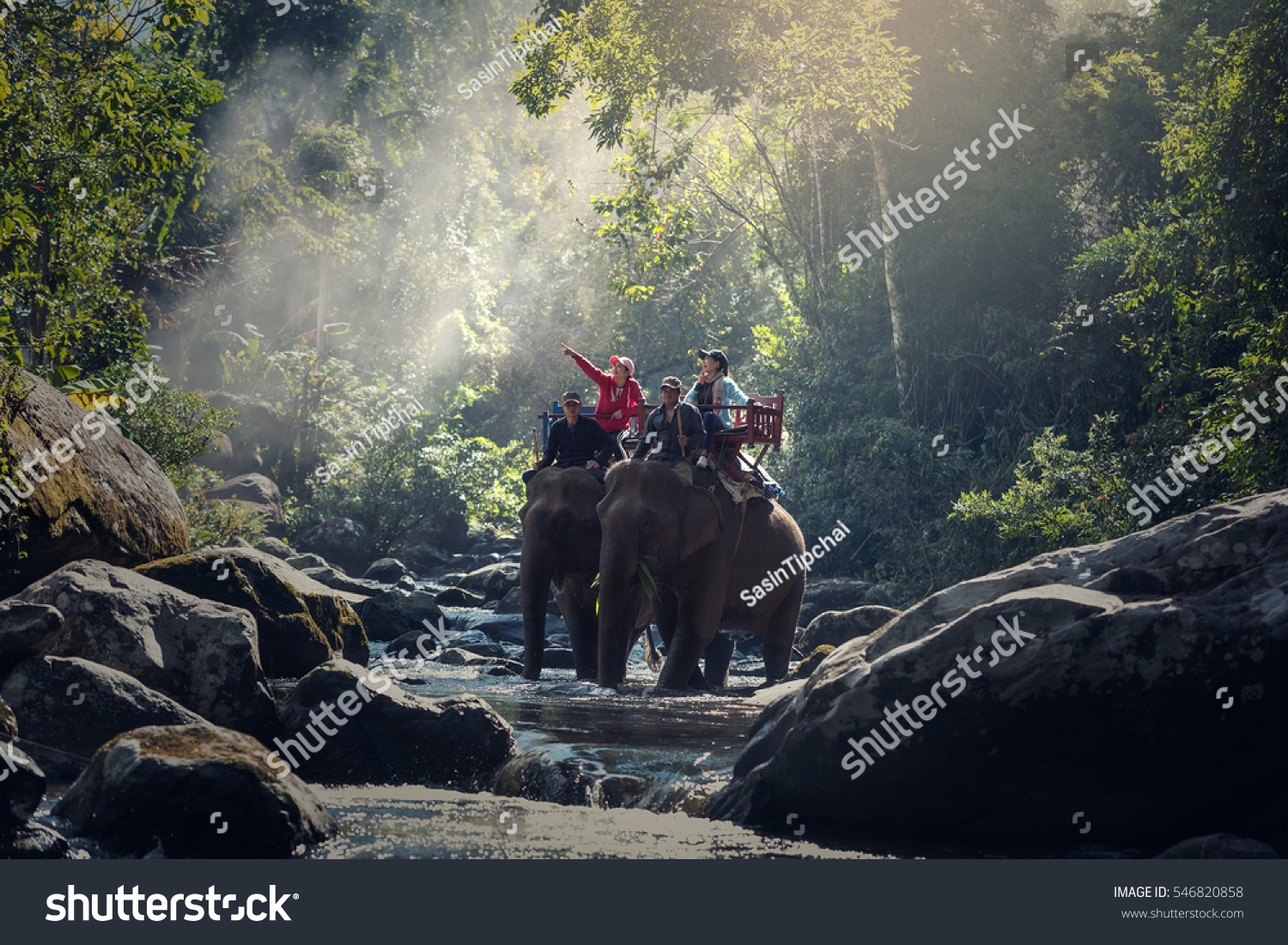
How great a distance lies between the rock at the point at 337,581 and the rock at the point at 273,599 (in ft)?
23.3

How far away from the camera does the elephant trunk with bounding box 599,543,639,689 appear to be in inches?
414

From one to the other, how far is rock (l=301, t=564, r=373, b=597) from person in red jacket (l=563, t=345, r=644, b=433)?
7864 mm

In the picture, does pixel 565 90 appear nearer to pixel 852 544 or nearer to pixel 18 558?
pixel 852 544

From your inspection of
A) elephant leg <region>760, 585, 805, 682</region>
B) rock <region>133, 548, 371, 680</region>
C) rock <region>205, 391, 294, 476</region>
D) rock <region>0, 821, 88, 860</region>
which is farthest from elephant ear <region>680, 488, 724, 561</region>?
rock <region>205, 391, 294, 476</region>

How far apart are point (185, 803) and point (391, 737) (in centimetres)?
220

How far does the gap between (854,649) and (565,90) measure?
1809 cm

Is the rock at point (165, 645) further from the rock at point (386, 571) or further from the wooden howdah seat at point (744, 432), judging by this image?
the rock at point (386, 571)

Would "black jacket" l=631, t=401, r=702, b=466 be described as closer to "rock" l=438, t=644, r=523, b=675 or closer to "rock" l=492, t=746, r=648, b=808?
"rock" l=438, t=644, r=523, b=675

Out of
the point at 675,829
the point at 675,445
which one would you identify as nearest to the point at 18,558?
the point at 675,445

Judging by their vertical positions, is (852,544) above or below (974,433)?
below

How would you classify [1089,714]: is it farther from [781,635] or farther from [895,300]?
[895,300]

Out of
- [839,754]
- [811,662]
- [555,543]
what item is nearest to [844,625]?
[811,662]

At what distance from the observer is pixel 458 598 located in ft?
67.4

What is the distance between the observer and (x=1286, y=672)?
5215 mm
